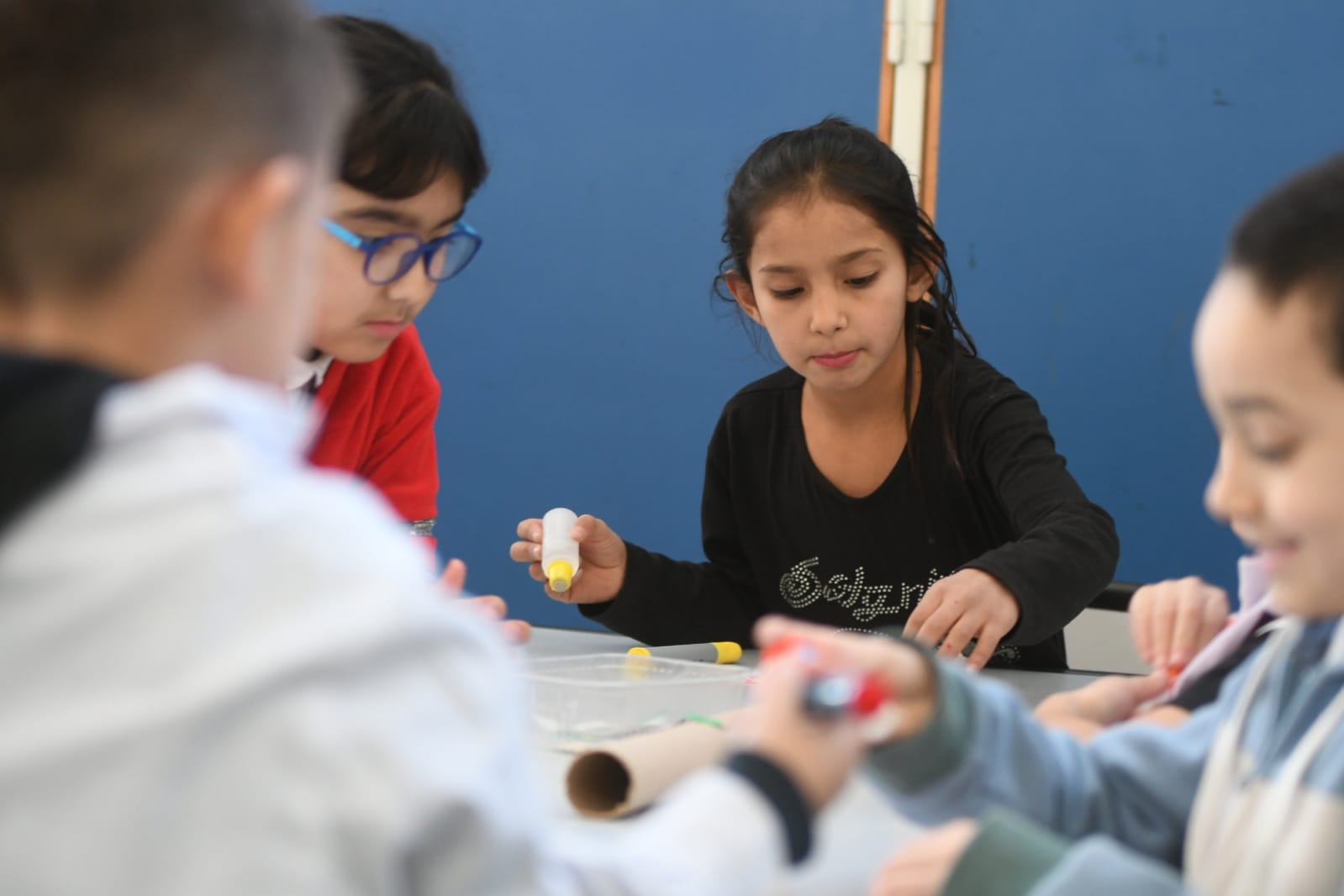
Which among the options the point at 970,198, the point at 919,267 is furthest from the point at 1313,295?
the point at 970,198

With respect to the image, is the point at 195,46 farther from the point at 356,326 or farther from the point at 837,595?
the point at 837,595

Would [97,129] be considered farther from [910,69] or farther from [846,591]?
[910,69]

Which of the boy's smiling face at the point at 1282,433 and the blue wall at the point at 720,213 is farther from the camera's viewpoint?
the blue wall at the point at 720,213

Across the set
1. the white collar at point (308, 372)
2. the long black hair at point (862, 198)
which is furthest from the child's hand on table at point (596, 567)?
the long black hair at point (862, 198)

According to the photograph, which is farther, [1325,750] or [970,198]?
[970,198]

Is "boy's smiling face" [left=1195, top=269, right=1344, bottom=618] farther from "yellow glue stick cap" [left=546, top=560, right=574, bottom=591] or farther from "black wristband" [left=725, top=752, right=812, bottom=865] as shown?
"yellow glue stick cap" [left=546, top=560, right=574, bottom=591]

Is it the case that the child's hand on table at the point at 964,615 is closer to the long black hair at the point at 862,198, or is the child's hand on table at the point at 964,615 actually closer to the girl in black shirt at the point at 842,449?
the girl in black shirt at the point at 842,449

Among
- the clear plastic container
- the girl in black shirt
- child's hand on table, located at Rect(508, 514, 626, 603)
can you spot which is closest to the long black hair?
the girl in black shirt

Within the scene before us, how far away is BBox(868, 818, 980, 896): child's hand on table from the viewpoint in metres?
0.56

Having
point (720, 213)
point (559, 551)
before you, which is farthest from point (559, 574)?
point (720, 213)

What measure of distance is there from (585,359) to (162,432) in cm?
190

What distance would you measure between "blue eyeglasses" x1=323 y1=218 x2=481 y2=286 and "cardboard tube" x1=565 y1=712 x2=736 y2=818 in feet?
1.50

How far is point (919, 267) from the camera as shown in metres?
1.38

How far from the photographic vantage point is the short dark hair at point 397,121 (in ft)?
3.34
